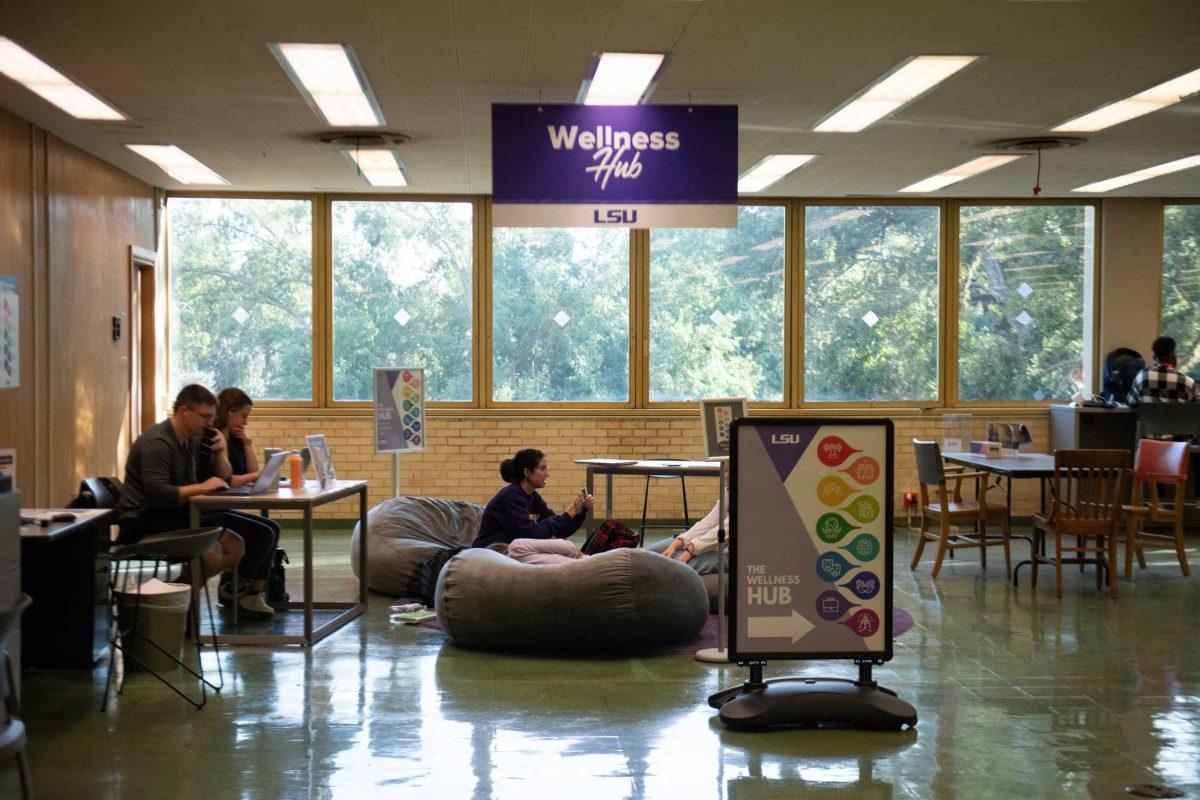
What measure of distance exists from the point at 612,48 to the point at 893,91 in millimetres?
2168

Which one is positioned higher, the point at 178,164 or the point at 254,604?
the point at 178,164

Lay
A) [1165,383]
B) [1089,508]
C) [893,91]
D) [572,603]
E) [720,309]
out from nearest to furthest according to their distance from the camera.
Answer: [572,603] < [893,91] < [1089,508] < [1165,383] < [720,309]

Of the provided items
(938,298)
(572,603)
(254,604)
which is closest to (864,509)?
(572,603)

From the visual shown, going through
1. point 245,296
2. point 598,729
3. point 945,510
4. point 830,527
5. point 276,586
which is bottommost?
point 598,729

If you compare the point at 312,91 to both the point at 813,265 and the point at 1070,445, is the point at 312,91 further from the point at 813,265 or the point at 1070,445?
the point at 1070,445

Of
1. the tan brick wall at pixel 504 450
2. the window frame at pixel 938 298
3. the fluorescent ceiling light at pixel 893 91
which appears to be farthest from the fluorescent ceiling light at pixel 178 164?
the window frame at pixel 938 298

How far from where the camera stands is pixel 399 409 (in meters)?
10.4

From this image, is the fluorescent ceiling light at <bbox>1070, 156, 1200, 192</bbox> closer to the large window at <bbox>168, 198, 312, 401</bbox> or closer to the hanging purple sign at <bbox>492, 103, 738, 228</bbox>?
the hanging purple sign at <bbox>492, 103, 738, 228</bbox>

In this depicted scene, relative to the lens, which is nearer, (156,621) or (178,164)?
(156,621)

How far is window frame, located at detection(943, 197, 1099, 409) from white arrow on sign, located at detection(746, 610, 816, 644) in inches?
323

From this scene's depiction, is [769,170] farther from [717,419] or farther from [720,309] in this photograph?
[717,419]

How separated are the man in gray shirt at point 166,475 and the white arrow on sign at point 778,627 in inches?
130

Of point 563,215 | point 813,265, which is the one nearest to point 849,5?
point 563,215

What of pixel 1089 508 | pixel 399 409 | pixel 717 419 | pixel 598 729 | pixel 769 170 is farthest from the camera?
pixel 769 170
